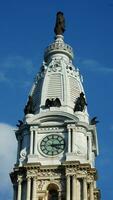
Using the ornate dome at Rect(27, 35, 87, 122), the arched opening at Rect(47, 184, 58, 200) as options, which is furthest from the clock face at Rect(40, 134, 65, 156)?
the arched opening at Rect(47, 184, 58, 200)

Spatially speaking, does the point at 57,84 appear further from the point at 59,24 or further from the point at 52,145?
the point at 59,24

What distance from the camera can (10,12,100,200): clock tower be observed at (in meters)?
77.2

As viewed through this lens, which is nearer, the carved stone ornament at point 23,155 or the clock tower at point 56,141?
the clock tower at point 56,141

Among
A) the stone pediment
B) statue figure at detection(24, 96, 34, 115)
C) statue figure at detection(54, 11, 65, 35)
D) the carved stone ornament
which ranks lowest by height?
the carved stone ornament

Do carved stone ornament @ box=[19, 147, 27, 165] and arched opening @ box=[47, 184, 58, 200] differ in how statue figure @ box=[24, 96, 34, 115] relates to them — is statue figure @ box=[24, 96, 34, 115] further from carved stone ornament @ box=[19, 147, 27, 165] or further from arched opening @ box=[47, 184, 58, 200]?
arched opening @ box=[47, 184, 58, 200]

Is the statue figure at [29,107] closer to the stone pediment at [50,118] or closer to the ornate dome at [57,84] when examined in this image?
the ornate dome at [57,84]

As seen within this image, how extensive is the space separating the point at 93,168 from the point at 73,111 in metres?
7.15

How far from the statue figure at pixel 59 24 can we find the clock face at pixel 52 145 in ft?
57.3

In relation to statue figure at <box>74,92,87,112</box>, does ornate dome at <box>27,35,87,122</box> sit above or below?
above

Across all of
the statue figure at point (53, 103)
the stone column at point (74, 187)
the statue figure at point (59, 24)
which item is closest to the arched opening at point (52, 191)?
the stone column at point (74, 187)

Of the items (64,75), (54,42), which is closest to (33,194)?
(64,75)

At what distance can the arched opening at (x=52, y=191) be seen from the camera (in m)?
77.4

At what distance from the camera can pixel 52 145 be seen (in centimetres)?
8025

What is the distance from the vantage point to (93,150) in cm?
8400
